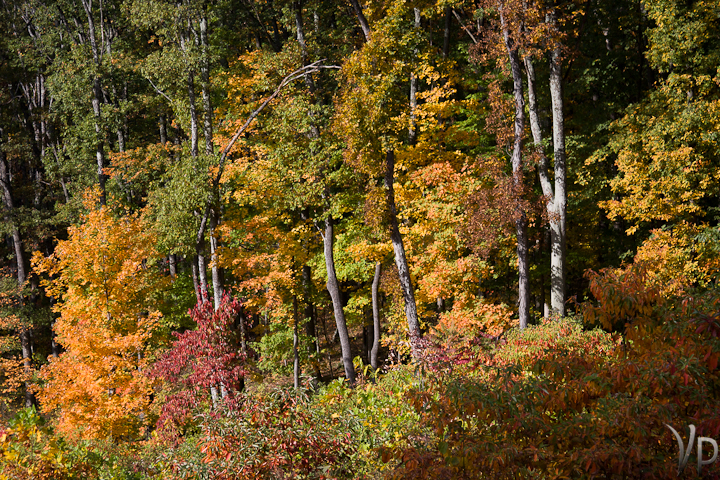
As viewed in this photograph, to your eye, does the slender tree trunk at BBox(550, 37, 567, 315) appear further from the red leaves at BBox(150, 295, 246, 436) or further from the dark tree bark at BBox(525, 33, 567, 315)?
the red leaves at BBox(150, 295, 246, 436)

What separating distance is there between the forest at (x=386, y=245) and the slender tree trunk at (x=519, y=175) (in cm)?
6

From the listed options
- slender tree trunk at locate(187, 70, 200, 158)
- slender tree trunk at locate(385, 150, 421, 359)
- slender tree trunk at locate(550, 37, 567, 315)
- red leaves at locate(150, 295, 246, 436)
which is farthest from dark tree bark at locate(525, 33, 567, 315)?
slender tree trunk at locate(187, 70, 200, 158)

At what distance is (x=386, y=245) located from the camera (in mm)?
15500

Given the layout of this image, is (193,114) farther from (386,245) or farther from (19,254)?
(19,254)

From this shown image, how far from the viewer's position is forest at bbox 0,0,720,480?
441 centimetres

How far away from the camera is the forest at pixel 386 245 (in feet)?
14.5

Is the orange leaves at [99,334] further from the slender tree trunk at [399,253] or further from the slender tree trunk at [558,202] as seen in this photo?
the slender tree trunk at [558,202]

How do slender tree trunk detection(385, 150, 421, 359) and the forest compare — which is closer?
the forest

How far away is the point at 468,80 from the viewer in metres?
18.5

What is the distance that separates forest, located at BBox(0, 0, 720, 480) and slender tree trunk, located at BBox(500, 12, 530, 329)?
6cm


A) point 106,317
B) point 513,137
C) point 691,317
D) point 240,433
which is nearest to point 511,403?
point 691,317

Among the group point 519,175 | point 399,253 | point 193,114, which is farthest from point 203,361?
point 193,114

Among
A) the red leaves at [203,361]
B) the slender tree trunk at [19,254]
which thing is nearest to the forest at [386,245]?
the red leaves at [203,361]

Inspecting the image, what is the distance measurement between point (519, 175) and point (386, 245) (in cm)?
431
